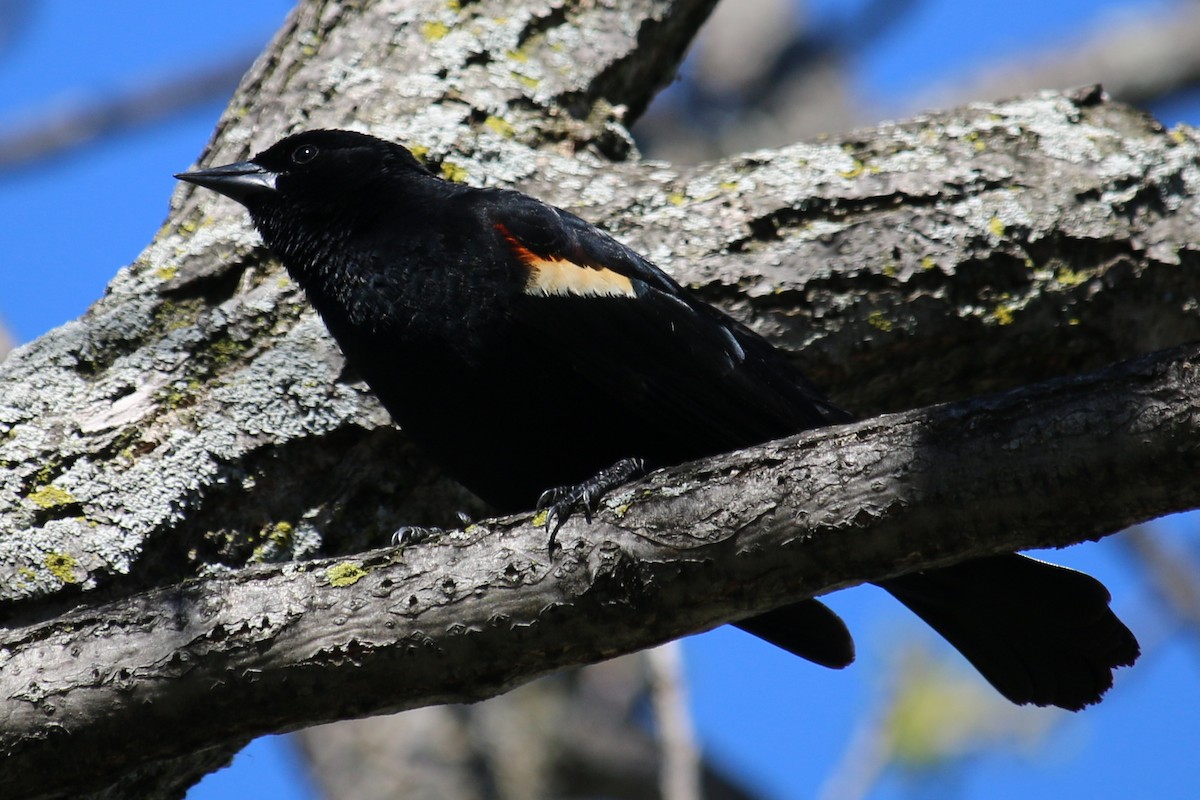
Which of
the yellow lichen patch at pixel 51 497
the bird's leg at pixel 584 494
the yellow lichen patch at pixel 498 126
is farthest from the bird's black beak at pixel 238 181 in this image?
the bird's leg at pixel 584 494

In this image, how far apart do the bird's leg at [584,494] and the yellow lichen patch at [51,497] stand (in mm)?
1098

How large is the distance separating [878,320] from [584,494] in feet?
4.11

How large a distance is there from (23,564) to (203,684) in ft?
2.86

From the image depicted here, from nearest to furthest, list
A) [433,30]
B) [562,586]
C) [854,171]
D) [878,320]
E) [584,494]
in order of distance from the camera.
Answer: [562,586]
[584,494]
[878,320]
[854,171]
[433,30]

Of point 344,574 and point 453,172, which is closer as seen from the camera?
point 344,574

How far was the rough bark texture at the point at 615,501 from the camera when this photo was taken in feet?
6.75

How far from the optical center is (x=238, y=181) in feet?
11.1

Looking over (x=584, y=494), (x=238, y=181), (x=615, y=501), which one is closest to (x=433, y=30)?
(x=238, y=181)

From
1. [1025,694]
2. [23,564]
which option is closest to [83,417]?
[23,564]

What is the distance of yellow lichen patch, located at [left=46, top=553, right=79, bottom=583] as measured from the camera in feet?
8.94

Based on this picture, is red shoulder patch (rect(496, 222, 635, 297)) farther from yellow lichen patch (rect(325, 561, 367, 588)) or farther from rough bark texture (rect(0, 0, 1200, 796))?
yellow lichen patch (rect(325, 561, 367, 588))

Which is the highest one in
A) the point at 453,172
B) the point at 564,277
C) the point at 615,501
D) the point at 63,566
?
the point at 453,172

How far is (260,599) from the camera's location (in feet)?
6.99

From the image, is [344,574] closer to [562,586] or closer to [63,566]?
[562,586]
